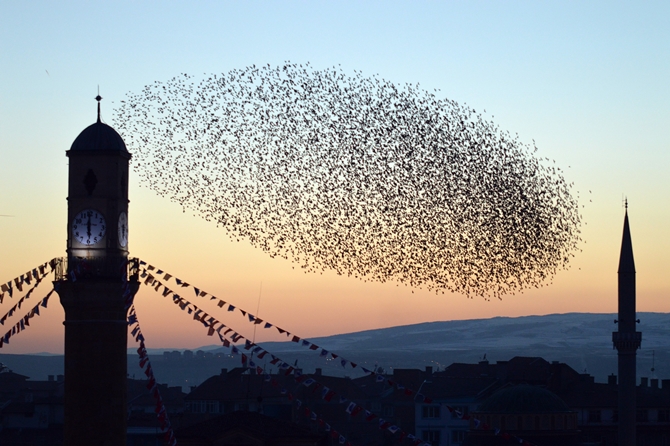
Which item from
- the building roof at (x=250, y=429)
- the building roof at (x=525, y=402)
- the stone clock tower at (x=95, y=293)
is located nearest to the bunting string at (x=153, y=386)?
the stone clock tower at (x=95, y=293)

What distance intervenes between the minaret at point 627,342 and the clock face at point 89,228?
72.5m

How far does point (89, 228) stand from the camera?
47938 millimetres

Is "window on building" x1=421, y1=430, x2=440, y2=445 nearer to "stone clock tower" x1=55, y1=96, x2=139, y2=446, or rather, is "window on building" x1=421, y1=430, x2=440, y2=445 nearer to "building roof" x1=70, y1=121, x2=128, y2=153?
"stone clock tower" x1=55, y1=96, x2=139, y2=446

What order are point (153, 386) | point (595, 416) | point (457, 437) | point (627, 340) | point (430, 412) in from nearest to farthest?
point (153, 386) < point (627, 340) < point (595, 416) < point (457, 437) < point (430, 412)

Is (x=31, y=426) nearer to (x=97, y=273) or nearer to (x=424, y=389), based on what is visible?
(x=424, y=389)

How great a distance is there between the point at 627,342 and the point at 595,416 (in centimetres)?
1236

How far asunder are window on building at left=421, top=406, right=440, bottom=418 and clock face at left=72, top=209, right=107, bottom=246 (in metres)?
83.3

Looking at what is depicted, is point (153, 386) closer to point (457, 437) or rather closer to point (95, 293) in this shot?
point (95, 293)

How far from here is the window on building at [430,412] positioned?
417 ft

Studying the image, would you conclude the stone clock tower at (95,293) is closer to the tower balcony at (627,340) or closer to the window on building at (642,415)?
the tower balcony at (627,340)

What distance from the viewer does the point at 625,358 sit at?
113m

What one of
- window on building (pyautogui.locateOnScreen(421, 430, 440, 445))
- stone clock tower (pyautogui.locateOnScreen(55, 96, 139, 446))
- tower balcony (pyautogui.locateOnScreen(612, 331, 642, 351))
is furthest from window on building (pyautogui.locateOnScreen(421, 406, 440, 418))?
stone clock tower (pyautogui.locateOnScreen(55, 96, 139, 446))

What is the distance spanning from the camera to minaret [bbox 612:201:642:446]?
365ft

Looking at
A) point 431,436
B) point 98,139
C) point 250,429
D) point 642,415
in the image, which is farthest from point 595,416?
point 98,139
